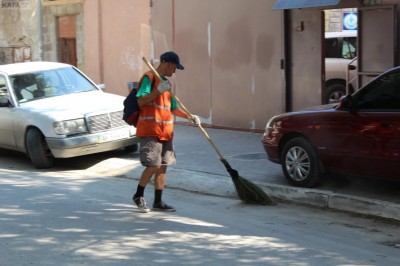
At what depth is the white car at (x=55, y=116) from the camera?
9930mm

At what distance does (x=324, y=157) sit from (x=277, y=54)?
511 centimetres

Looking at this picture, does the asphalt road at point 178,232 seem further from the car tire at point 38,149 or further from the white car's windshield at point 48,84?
the white car's windshield at point 48,84

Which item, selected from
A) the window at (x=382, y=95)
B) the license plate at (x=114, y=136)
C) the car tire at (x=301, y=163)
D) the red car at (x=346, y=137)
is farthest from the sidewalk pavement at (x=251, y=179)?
the window at (x=382, y=95)

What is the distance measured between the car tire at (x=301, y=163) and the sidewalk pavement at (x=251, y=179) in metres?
0.16

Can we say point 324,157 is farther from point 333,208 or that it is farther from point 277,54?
point 277,54

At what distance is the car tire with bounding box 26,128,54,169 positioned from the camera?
10141 millimetres

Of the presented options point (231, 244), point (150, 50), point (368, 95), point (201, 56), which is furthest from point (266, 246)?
point (150, 50)

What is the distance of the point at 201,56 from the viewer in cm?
1418

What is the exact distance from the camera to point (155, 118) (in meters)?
6.83

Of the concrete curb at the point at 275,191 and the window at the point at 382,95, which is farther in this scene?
the window at the point at 382,95

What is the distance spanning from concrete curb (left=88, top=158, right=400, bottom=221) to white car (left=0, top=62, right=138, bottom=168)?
0.55 m

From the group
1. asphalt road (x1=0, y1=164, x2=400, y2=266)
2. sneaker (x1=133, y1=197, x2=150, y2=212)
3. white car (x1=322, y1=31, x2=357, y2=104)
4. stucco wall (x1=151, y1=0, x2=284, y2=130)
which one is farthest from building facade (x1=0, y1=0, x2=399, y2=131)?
sneaker (x1=133, y1=197, x2=150, y2=212)

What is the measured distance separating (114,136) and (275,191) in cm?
332

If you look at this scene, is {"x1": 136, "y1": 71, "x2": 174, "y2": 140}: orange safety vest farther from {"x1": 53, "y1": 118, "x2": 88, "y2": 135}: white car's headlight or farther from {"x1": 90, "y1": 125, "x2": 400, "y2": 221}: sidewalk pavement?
{"x1": 53, "y1": 118, "x2": 88, "y2": 135}: white car's headlight
